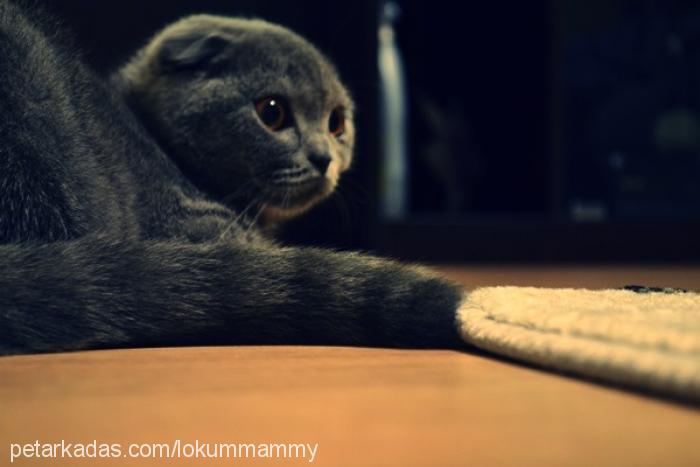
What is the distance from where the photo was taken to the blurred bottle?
259 centimetres

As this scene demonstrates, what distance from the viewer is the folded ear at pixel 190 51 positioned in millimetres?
1129

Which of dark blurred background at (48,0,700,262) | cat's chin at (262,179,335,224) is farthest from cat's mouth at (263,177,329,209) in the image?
dark blurred background at (48,0,700,262)

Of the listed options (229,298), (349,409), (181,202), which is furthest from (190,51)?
(349,409)

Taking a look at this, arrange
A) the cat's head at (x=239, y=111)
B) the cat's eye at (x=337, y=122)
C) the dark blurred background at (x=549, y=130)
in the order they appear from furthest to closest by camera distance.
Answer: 1. the dark blurred background at (x=549, y=130)
2. the cat's eye at (x=337, y=122)
3. the cat's head at (x=239, y=111)

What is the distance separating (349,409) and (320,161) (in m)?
0.65

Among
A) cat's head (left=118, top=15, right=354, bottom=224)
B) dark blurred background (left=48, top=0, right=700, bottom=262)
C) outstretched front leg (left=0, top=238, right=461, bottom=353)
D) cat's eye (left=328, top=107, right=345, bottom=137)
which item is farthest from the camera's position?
dark blurred background (left=48, top=0, right=700, bottom=262)

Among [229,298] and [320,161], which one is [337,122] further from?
[229,298]

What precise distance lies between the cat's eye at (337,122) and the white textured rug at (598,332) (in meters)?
0.49

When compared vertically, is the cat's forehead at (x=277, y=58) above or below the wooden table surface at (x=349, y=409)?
above

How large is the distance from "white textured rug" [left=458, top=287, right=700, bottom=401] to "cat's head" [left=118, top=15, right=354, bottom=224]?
1.34ft

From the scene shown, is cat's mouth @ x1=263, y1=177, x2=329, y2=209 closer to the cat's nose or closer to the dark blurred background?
the cat's nose

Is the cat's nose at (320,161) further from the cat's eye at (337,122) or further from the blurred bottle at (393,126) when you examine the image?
the blurred bottle at (393,126)

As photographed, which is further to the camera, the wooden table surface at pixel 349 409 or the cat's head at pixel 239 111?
the cat's head at pixel 239 111

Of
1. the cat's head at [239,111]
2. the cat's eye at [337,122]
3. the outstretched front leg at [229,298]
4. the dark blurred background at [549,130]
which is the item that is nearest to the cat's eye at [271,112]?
the cat's head at [239,111]
